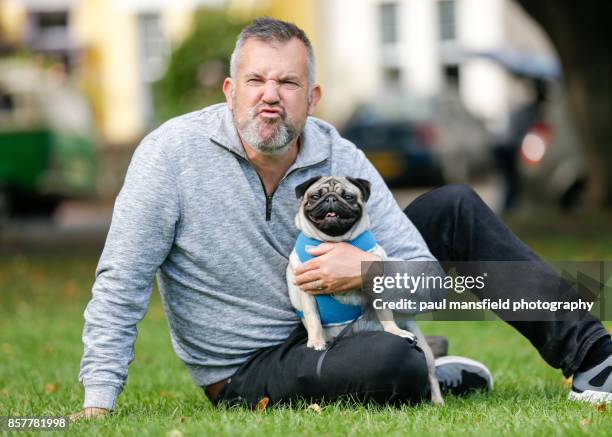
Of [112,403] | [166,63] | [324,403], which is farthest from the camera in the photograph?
[166,63]

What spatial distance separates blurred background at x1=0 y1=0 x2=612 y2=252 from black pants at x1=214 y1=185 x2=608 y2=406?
8.12m

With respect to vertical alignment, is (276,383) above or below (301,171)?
below

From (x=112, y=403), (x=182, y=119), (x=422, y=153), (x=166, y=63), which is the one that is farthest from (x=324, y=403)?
(x=166, y=63)

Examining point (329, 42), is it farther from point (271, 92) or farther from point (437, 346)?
point (271, 92)

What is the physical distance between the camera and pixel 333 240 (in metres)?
4.33

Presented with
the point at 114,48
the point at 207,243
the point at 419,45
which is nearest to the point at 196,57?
the point at 114,48

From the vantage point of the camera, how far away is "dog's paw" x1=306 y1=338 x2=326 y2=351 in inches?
167

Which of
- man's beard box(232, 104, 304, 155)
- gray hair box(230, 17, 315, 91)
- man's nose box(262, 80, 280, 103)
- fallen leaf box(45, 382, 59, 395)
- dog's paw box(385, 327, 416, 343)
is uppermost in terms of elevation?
gray hair box(230, 17, 315, 91)

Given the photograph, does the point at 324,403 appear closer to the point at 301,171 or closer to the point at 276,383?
the point at 276,383

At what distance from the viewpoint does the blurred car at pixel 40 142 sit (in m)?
15.3

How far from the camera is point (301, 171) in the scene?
4.47 m

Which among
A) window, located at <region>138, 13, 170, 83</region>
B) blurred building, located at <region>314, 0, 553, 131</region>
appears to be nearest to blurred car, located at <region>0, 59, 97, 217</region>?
blurred building, located at <region>314, 0, 553, 131</region>

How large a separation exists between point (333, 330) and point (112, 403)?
0.95 metres

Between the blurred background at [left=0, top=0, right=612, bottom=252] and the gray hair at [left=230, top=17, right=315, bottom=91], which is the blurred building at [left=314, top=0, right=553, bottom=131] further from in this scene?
the gray hair at [left=230, top=17, right=315, bottom=91]
